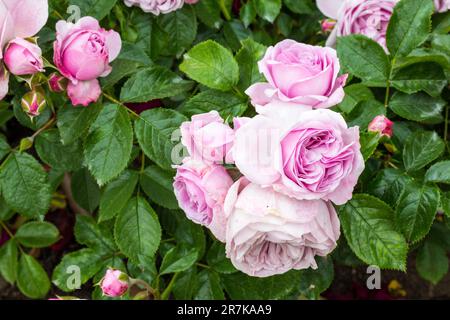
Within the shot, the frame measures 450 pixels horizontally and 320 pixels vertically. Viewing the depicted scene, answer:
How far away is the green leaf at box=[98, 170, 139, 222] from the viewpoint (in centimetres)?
107

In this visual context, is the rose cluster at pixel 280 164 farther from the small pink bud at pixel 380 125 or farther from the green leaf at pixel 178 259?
the green leaf at pixel 178 259

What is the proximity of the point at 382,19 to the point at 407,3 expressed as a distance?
10 centimetres

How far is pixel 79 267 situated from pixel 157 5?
0.56m

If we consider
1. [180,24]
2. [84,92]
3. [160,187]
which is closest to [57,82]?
[84,92]

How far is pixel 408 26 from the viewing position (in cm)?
100

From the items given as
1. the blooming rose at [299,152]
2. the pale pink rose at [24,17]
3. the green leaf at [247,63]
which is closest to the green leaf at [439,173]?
the blooming rose at [299,152]

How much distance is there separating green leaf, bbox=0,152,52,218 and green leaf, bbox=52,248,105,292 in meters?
0.19

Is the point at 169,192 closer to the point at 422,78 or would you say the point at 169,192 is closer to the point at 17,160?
the point at 17,160

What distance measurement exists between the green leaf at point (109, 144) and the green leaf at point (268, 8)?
403 millimetres

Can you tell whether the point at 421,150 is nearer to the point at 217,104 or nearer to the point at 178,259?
the point at 217,104

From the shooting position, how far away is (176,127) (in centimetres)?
99

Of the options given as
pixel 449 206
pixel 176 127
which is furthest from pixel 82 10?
pixel 449 206

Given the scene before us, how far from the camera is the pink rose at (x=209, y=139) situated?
76cm

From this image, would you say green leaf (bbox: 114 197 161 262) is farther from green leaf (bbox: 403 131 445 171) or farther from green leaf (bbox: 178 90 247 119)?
green leaf (bbox: 403 131 445 171)
